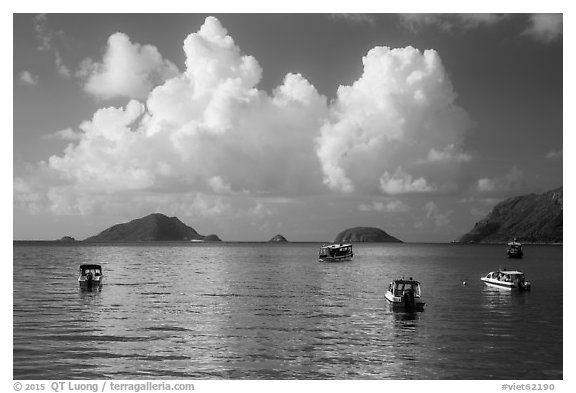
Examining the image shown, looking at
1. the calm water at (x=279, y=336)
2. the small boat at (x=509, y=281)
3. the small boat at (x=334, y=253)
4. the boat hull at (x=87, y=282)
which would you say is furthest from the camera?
the small boat at (x=334, y=253)

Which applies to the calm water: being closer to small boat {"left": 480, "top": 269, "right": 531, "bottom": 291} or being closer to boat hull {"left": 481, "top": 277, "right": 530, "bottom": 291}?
boat hull {"left": 481, "top": 277, "right": 530, "bottom": 291}

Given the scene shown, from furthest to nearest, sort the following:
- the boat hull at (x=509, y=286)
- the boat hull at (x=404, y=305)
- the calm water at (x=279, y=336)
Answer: the boat hull at (x=509, y=286) < the boat hull at (x=404, y=305) < the calm water at (x=279, y=336)

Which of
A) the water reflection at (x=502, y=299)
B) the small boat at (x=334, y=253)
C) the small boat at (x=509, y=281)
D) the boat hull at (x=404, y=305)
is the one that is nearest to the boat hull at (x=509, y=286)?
the small boat at (x=509, y=281)

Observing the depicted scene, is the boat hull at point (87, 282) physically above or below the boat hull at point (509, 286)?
below

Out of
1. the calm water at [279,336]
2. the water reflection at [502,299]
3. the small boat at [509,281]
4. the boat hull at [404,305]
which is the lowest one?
the calm water at [279,336]

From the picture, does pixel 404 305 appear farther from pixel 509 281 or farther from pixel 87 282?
pixel 87 282

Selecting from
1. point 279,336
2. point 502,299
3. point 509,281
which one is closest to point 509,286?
point 509,281

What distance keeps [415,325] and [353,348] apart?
1283 cm

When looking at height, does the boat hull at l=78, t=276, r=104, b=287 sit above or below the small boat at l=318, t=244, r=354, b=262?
below

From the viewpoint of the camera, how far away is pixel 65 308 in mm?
61469

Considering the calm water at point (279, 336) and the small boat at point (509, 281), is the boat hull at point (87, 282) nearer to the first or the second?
the calm water at point (279, 336)

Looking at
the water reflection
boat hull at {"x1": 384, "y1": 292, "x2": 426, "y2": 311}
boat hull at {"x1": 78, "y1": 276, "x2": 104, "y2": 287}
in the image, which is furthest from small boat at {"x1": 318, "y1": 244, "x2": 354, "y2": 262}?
boat hull at {"x1": 384, "y1": 292, "x2": 426, "y2": 311}
